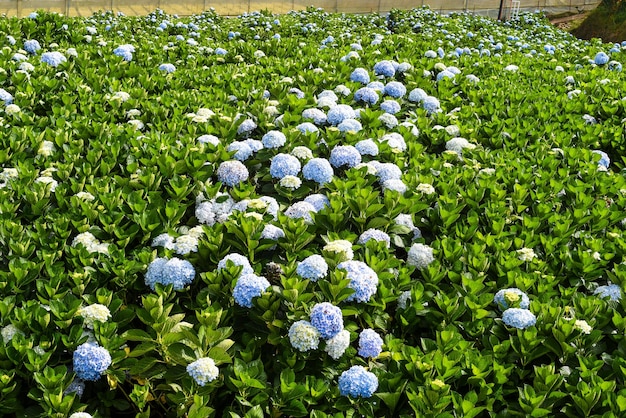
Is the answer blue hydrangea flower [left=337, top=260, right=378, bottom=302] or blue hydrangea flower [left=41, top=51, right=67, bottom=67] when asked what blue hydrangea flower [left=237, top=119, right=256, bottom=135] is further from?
blue hydrangea flower [left=41, top=51, right=67, bottom=67]

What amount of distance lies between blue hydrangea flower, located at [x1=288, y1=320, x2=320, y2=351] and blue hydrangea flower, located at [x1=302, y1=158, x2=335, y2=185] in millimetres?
1227

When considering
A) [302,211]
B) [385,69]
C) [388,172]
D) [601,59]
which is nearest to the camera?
[302,211]

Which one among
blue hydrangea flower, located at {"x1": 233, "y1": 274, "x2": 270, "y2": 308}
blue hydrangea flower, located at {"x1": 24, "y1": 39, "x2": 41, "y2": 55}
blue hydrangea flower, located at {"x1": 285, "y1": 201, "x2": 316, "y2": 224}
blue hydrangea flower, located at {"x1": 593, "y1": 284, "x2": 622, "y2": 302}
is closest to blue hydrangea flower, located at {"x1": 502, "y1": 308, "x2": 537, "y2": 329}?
blue hydrangea flower, located at {"x1": 593, "y1": 284, "x2": 622, "y2": 302}

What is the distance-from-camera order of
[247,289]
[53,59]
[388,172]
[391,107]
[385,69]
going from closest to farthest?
[247,289] < [388,172] < [391,107] < [53,59] < [385,69]

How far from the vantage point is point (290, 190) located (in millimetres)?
3238

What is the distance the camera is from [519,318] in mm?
2371

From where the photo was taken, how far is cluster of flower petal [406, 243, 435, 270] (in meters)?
2.79

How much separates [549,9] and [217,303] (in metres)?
26.3

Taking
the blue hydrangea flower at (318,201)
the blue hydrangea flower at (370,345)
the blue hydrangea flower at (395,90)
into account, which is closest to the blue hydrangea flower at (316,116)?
the blue hydrangea flower at (395,90)

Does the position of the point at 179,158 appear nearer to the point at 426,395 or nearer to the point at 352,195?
the point at 352,195

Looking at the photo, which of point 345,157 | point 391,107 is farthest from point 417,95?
point 345,157

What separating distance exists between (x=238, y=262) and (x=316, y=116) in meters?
1.89

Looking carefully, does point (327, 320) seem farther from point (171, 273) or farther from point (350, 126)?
point (350, 126)

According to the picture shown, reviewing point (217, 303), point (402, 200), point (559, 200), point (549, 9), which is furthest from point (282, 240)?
point (549, 9)
